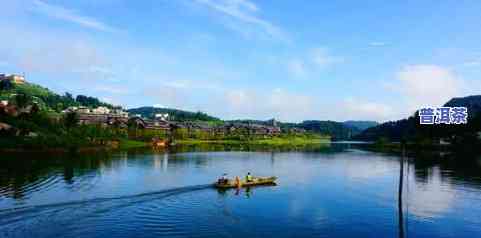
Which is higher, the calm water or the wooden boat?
the wooden boat

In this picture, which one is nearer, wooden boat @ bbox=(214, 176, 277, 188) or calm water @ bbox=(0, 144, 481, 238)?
calm water @ bbox=(0, 144, 481, 238)

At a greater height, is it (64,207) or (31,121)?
(31,121)

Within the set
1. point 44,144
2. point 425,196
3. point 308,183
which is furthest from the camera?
point 44,144

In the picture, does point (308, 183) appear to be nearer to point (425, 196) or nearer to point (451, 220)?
point (425, 196)

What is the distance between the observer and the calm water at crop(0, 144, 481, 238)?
2160 inches

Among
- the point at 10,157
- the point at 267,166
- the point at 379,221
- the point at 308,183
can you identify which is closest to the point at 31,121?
the point at 10,157

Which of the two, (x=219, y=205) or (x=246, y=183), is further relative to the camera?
(x=246, y=183)

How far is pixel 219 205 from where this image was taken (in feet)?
229

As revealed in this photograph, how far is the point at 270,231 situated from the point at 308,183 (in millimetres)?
45461

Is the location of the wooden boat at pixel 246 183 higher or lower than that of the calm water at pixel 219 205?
higher

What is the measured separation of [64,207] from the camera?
62188 mm

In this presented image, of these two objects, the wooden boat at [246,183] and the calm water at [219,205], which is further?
the wooden boat at [246,183]

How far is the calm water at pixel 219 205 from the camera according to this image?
54.9m

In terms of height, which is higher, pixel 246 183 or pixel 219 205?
pixel 246 183
